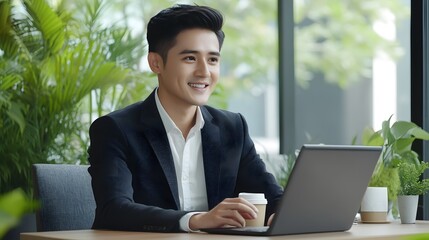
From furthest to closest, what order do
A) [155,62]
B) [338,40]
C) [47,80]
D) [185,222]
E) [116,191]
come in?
[338,40] → [47,80] → [155,62] → [116,191] → [185,222]

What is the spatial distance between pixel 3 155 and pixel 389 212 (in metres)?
2.61

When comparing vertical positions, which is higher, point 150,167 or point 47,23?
point 47,23

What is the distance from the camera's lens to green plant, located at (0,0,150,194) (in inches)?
170

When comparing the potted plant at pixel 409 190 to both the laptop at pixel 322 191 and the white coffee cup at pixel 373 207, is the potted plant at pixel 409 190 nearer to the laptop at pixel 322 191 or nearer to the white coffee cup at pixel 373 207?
the white coffee cup at pixel 373 207

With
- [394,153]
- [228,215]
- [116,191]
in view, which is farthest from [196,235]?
[394,153]

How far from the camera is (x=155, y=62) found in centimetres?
232

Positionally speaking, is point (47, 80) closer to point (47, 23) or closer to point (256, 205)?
Result: point (47, 23)

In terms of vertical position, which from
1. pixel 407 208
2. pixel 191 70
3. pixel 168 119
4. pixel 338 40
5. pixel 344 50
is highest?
pixel 338 40

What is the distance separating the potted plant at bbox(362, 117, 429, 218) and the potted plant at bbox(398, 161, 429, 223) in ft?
0.12

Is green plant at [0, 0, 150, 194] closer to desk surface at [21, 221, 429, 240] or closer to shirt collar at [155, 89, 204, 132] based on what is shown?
shirt collar at [155, 89, 204, 132]

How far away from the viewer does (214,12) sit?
2.24m

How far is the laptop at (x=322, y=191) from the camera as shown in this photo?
5.06 feet

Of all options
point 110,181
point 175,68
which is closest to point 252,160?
point 175,68

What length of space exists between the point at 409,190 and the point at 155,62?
80 centimetres
